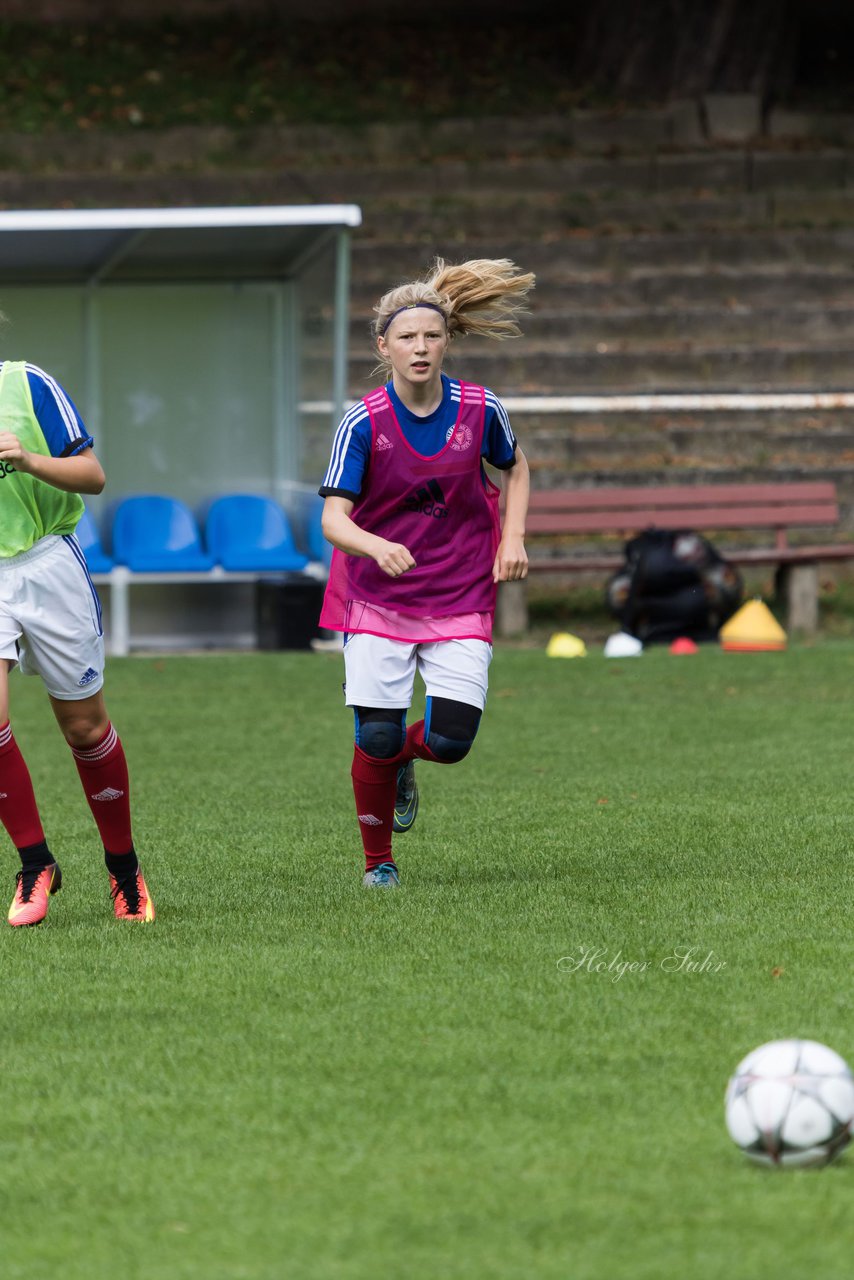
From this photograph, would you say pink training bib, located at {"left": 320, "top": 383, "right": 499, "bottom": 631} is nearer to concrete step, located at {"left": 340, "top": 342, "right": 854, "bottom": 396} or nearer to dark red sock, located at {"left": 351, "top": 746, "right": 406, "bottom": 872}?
dark red sock, located at {"left": 351, "top": 746, "right": 406, "bottom": 872}

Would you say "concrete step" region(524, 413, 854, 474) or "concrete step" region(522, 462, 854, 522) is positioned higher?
"concrete step" region(524, 413, 854, 474)

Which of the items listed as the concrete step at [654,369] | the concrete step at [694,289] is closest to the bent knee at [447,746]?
the concrete step at [654,369]

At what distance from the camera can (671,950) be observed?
479cm

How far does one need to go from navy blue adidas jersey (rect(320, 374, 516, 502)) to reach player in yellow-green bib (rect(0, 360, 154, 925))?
2.54 feet

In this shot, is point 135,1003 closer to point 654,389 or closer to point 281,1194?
point 281,1194

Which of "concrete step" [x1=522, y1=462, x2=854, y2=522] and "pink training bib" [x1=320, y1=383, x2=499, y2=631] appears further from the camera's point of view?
"concrete step" [x1=522, y1=462, x2=854, y2=522]

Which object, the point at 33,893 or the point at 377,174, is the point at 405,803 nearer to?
the point at 33,893

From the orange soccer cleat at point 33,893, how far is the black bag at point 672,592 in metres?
8.54

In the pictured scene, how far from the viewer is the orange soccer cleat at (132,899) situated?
534cm

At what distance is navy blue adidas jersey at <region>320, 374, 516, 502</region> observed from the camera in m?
5.50

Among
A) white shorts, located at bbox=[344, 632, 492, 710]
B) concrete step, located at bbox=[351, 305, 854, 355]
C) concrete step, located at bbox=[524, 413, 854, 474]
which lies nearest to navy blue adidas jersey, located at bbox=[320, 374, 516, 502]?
white shorts, located at bbox=[344, 632, 492, 710]

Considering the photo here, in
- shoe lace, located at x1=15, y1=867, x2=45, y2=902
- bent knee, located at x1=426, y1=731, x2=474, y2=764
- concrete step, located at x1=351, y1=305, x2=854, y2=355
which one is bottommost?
concrete step, located at x1=351, y1=305, x2=854, y2=355

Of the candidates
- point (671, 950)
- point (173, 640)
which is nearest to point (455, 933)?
point (671, 950)

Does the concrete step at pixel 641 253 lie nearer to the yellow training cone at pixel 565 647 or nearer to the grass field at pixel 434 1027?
the yellow training cone at pixel 565 647
